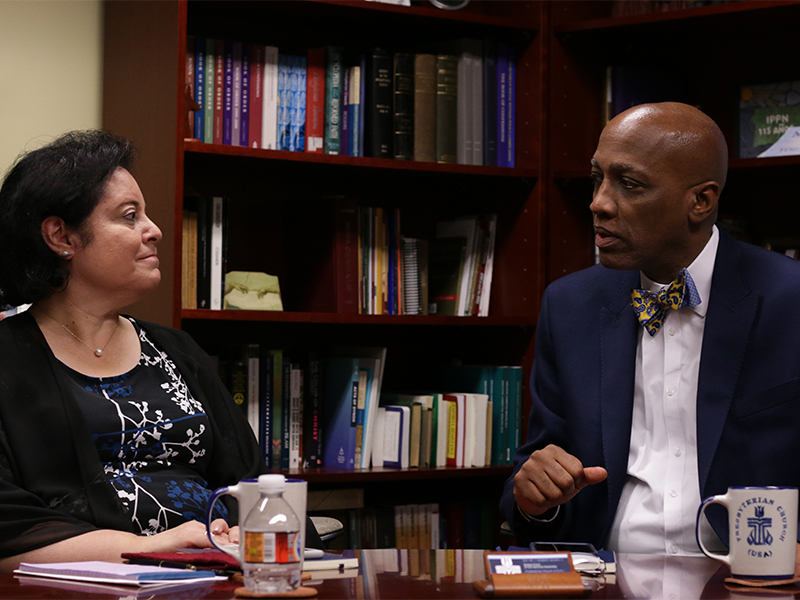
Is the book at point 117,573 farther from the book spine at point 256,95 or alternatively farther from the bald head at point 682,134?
the book spine at point 256,95

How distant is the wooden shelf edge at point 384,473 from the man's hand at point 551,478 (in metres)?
1.08

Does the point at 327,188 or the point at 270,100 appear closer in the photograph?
the point at 270,100

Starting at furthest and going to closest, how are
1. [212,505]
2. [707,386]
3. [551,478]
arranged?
[707,386], [551,478], [212,505]

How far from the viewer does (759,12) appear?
8.74ft

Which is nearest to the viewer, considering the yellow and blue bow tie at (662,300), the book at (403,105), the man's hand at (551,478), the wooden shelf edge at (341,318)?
the man's hand at (551,478)

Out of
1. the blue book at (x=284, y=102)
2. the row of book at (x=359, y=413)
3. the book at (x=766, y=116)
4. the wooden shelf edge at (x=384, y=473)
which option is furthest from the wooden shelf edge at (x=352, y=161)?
the wooden shelf edge at (x=384, y=473)

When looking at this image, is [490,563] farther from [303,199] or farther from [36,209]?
[303,199]

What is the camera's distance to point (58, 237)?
1920 mm

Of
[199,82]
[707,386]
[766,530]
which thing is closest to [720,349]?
[707,386]

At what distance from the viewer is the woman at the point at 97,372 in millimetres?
1694

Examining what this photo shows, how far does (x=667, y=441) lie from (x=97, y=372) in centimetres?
110

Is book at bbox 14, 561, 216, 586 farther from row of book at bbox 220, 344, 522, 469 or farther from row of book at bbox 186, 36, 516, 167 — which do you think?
row of book at bbox 186, 36, 516, 167

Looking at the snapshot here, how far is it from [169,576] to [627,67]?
2394 mm

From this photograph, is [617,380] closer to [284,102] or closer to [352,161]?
[352,161]
